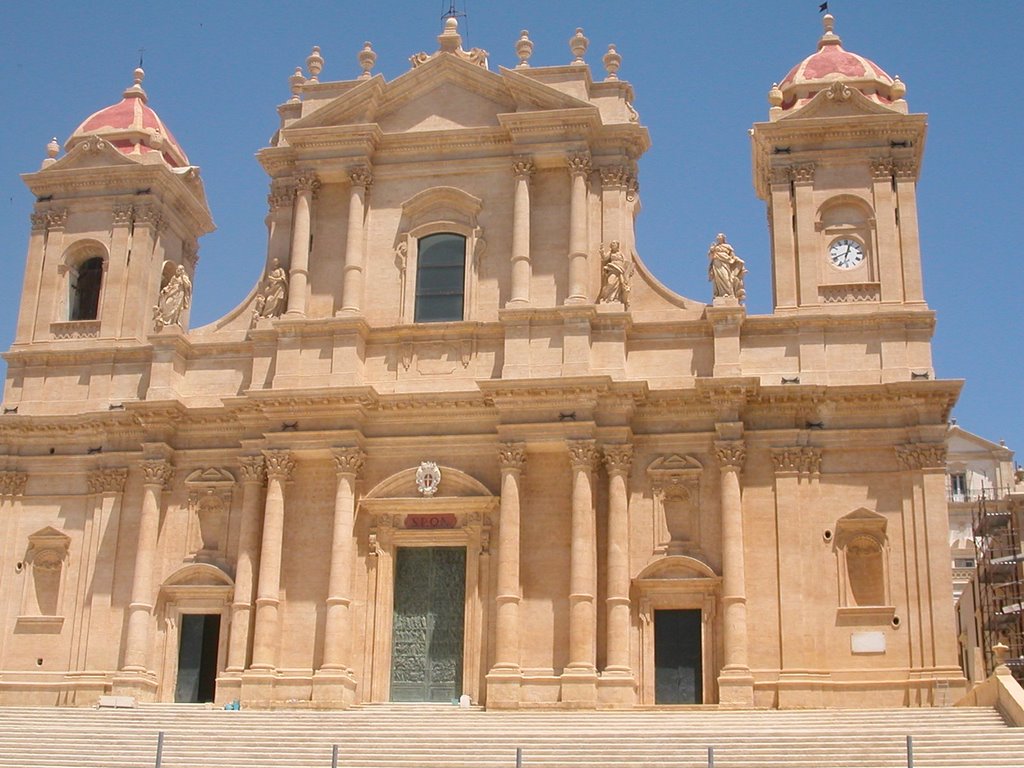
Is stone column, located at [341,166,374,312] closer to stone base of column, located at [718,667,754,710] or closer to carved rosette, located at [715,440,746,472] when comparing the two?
carved rosette, located at [715,440,746,472]

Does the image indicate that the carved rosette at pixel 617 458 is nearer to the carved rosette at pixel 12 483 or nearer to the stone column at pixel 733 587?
the stone column at pixel 733 587

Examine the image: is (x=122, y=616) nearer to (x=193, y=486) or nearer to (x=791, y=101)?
(x=193, y=486)

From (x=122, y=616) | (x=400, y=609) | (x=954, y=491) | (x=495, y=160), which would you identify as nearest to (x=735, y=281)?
(x=495, y=160)

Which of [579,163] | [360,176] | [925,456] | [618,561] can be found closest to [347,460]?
[618,561]

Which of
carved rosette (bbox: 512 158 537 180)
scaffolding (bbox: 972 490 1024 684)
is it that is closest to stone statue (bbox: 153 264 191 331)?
carved rosette (bbox: 512 158 537 180)

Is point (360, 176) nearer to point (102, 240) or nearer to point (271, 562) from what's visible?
point (102, 240)

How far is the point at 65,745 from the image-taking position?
2452 centimetres

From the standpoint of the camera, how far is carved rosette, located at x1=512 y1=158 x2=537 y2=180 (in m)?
33.4

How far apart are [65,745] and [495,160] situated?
17.2 m

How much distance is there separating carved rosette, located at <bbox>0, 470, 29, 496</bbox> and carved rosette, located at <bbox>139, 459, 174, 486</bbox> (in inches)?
141

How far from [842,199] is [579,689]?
13.2 metres

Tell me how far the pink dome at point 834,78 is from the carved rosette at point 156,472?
1767 cm

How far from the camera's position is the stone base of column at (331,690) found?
30.1 m

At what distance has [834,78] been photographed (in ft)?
112
